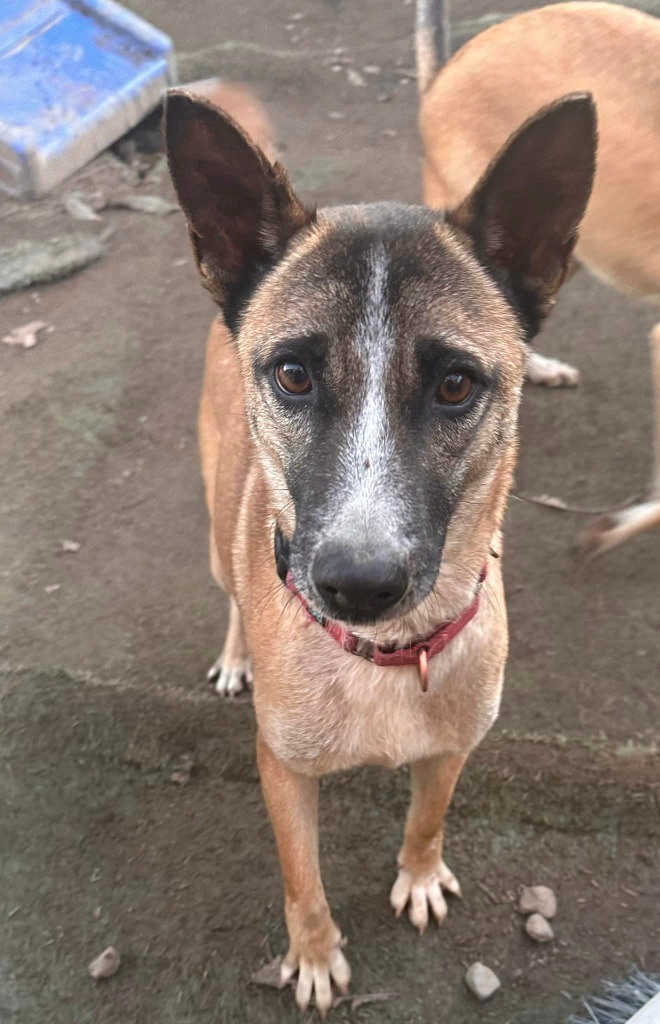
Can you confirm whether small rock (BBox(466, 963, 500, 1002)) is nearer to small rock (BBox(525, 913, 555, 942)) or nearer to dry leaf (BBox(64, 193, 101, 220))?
small rock (BBox(525, 913, 555, 942))

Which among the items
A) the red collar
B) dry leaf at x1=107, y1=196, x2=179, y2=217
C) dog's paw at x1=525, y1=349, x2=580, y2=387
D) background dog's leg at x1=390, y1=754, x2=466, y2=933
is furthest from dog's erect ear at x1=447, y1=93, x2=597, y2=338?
dry leaf at x1=107, y1=196, x2=179, y2=217

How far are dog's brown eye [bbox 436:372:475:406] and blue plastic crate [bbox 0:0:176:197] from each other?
586 cm

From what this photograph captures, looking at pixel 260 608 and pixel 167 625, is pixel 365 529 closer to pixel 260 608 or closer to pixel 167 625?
pixel 260 608

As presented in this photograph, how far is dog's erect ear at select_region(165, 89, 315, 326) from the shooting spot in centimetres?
171

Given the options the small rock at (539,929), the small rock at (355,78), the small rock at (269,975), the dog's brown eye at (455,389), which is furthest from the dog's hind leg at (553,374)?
the small rock at (355,78)

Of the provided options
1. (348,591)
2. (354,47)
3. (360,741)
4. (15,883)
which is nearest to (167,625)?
→ (15,883)

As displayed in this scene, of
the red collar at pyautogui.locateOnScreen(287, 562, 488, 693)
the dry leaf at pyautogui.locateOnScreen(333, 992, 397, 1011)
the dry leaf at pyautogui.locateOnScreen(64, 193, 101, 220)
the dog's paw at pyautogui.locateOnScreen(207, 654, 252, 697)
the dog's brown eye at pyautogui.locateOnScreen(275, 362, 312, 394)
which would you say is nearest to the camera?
the dog's brown eye at pyautogui.locateOnScreen(275, 362, 312, 394)

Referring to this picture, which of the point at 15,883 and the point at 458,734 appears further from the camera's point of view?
the point at 15,883

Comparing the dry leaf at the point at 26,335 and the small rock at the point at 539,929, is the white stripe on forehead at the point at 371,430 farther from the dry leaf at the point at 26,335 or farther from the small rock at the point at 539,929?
the dry leaf at the point at 26,335

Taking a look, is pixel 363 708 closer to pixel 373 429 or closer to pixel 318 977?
pixel 373 429

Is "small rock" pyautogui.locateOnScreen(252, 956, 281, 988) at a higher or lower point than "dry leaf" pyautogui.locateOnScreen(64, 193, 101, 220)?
higher

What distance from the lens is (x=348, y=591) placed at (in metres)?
1.51

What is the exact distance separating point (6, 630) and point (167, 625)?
70 cm

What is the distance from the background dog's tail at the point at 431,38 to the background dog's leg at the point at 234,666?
9.48 feet
